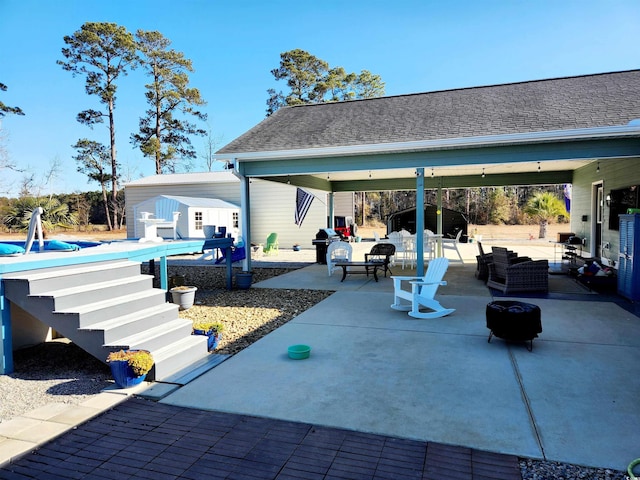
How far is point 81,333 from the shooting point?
4.05 m

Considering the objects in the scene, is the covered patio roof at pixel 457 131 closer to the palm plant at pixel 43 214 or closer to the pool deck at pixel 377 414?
the pool deck at pixel 377 414

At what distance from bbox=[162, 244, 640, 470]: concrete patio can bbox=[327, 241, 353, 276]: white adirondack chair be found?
414cm

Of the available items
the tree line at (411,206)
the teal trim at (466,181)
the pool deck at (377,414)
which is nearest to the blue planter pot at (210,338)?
the pool deck at (377,414)

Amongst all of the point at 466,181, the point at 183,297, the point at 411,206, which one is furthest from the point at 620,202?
the point at 411,206

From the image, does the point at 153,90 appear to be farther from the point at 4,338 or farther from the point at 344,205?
the point at 4,338

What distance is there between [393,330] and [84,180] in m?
29.2

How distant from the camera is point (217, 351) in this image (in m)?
4.95

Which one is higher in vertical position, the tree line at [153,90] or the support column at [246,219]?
the tree line at [153,90]

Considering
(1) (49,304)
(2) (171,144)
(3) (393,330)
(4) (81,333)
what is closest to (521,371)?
(3) (393,330)

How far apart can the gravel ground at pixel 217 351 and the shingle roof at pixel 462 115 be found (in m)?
3.40

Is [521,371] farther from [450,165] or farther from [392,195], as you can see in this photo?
[392,195]

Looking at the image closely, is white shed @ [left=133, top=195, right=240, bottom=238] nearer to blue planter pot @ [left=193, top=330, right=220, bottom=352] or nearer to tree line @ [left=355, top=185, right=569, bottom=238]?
blue planter pot @ [left=193, top=330, right=220, bottom=352]

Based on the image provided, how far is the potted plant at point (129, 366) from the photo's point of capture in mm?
3734

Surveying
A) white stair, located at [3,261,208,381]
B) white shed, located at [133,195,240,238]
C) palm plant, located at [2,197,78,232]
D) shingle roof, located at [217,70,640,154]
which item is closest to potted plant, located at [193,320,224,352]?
white stair, located at [3,261,208,381]
